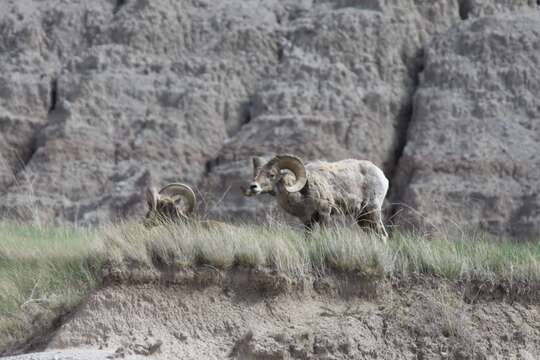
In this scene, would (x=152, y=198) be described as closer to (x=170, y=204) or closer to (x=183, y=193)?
(x=170, y=204)

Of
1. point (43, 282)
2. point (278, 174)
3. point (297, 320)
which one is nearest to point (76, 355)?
point (43, 282)

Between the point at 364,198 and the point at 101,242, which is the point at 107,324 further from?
the point at 364,198

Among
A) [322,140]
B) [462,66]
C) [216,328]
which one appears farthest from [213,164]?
[216,328]

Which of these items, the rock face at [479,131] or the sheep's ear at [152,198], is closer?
the sheep's ear at [152,198]

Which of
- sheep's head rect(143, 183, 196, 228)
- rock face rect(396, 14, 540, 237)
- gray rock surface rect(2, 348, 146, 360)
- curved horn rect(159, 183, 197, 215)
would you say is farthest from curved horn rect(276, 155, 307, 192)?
rock face rect(396, 14, 540, 237)

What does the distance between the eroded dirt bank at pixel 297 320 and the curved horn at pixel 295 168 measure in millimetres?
1097

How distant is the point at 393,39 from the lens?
23688mm

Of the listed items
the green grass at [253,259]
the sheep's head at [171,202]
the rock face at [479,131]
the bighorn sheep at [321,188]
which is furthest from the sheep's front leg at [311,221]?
the rock face at [479,131]

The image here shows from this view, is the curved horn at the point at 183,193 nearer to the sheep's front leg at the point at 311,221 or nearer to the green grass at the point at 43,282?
the green grass at the point at 43,282

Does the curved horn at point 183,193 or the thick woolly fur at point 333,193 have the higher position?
the thick woolly fur at point 333,193

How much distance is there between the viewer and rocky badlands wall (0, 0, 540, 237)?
21.0m

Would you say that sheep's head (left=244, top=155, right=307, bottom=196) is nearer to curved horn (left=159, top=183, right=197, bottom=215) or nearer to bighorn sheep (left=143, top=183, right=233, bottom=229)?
bighorn sheep (left=143, top=183, right=233, bottom=229)

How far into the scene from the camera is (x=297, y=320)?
10.2 meters

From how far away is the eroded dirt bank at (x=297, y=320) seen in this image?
388 inches
